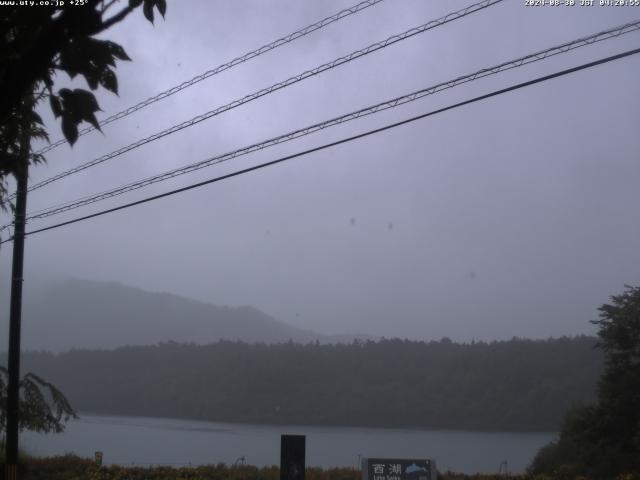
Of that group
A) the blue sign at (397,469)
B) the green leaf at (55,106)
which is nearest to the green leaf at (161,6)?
the green leaf at (55,106)

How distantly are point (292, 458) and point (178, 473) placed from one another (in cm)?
523

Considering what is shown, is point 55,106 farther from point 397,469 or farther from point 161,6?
point 397,469

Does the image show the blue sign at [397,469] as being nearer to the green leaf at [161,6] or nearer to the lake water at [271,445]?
the lake water at [271,445]

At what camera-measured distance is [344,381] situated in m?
34.6

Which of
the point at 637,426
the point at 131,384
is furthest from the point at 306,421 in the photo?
the point at 637,426

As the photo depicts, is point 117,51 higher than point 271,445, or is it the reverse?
point 117,51

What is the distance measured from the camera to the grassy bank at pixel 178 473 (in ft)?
50.3

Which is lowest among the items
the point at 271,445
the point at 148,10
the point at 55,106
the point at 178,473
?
the point at 271,445

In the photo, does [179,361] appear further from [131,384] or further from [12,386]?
[12,386]

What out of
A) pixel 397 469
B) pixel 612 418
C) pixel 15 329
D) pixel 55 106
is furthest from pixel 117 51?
pixel 612 418

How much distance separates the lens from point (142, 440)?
3012cm

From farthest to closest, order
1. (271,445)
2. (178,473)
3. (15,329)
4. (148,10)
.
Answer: (271,445) < (178,473) < (15,329) < (148,10)

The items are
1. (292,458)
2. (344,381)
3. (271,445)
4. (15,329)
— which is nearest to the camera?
(292,458)

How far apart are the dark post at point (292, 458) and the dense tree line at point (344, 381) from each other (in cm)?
1559
